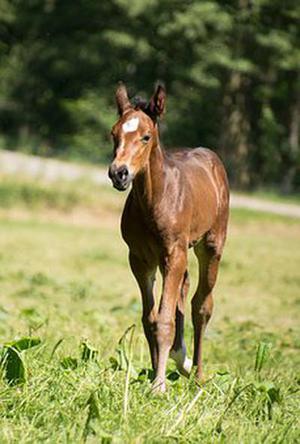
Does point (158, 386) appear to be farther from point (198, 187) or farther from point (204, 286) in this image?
point (204, 286)

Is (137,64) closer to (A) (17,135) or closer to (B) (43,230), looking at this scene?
(A) (17,135)

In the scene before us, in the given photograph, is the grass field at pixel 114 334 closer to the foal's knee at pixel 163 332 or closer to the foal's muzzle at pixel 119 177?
the foal's knee at pixel 163 332

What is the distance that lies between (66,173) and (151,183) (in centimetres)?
1988

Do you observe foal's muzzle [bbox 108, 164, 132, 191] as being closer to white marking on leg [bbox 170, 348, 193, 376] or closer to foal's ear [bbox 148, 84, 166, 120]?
foal's ear [bbox 148, 84, 166, 120]

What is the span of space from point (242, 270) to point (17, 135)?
28857mm

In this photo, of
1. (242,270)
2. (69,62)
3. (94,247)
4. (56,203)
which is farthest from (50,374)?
(69,62)

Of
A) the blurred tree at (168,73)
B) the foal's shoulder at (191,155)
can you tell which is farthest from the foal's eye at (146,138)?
the blurred tree at (168,73)

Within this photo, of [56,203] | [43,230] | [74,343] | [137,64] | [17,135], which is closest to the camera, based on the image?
[74,343]

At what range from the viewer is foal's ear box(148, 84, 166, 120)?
5.70 meters

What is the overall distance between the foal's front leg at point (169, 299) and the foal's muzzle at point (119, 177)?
35.5 inches

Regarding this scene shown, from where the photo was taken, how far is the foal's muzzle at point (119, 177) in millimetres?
5180

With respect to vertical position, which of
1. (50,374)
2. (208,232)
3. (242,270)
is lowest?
(242,270)

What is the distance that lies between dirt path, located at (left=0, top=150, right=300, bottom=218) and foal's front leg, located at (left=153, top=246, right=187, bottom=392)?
1755 centimetres

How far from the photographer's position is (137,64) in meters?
36.8
